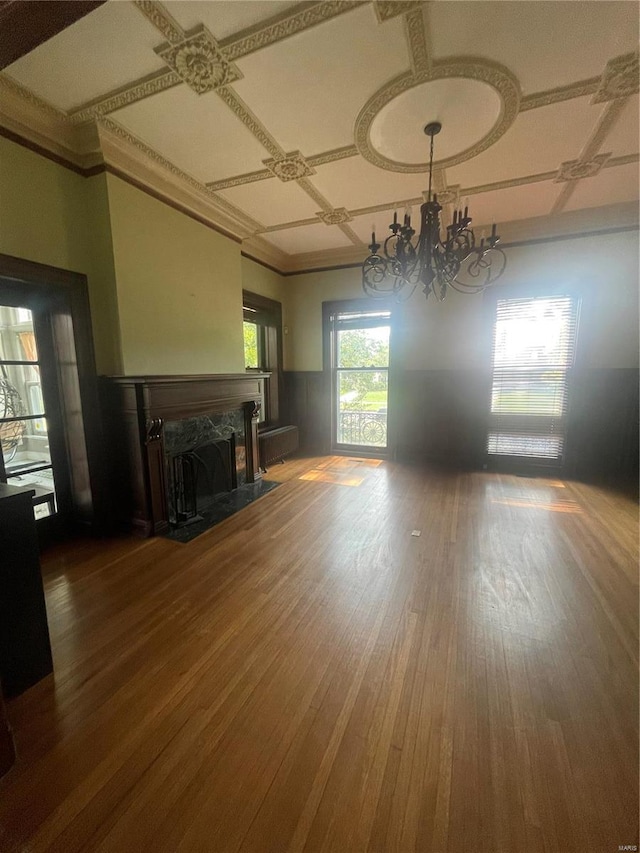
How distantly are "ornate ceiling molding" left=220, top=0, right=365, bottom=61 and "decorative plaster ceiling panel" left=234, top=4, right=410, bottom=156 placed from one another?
0.03 metres

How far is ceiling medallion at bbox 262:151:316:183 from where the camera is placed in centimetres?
274

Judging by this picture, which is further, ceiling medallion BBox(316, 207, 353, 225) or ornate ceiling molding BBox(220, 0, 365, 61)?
ceiling medallion BBox(316, 207, 353, 225)

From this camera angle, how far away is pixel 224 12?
1617 millimetres

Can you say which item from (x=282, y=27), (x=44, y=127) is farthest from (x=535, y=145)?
(x=44, y=127)

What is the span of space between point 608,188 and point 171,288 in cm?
439

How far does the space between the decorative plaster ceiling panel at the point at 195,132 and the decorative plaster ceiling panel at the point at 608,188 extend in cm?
307

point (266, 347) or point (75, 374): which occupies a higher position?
point (266, 347)

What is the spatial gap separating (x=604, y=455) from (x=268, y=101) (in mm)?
5060

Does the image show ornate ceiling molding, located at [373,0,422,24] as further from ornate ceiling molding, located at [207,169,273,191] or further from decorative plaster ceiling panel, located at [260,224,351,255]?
decorative plaster ceiling panel, located at [260,224,351,255]

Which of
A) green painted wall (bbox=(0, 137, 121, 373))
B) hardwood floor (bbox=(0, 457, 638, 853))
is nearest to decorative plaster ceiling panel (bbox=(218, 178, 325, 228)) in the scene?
green painted wall (bbox=(0, 137, 121, 373))

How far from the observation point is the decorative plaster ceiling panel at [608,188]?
2998mm

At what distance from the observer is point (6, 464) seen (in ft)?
8.14

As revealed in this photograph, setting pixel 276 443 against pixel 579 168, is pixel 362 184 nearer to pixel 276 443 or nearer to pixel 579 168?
pixel 579 168

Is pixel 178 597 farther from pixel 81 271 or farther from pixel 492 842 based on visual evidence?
pixel 81 271
